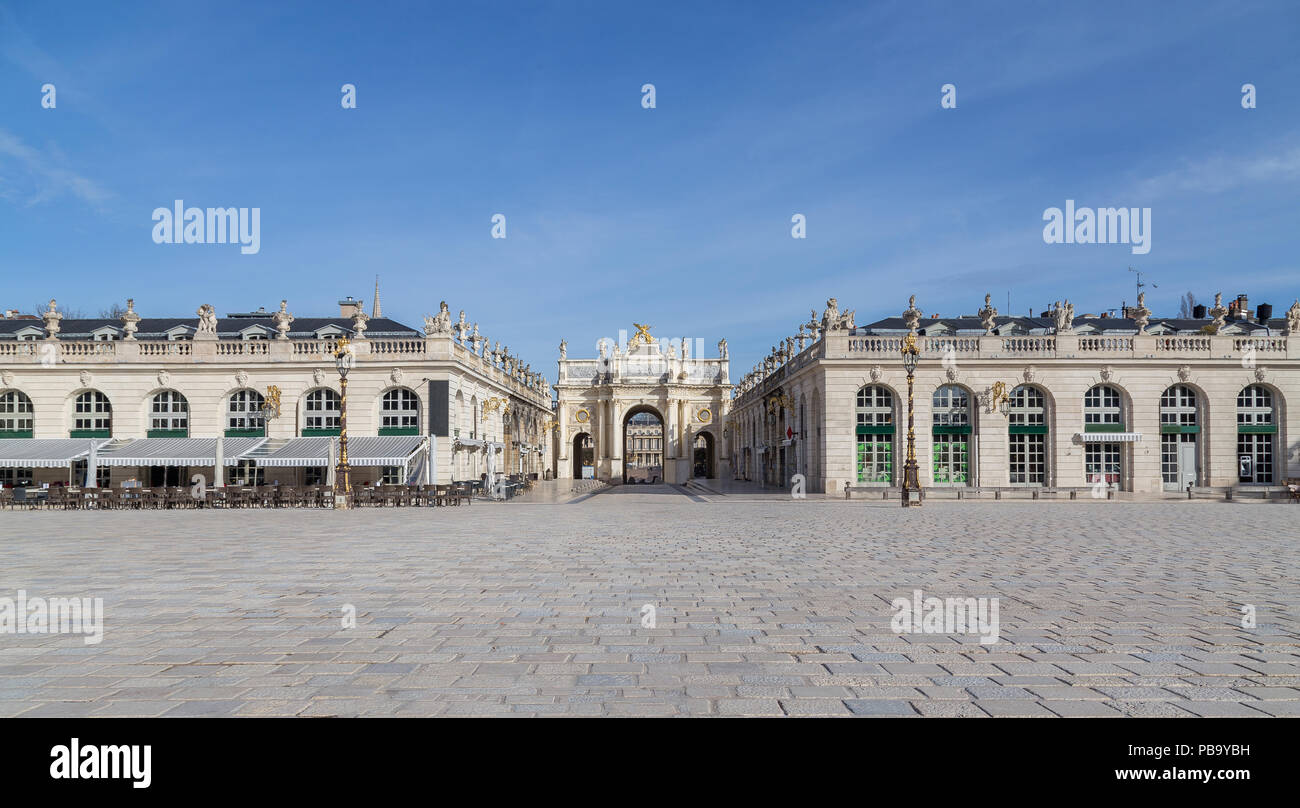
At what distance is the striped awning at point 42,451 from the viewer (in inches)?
1342

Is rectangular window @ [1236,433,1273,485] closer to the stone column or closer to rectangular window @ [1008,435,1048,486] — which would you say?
the stone column

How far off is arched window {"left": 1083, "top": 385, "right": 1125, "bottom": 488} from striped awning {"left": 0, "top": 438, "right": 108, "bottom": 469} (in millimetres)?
44479

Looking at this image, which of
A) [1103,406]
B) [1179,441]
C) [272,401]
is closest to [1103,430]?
[1103,406]

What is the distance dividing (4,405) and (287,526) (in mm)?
28548

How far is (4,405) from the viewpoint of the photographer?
3844cm

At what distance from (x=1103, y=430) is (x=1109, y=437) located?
76 centimetres

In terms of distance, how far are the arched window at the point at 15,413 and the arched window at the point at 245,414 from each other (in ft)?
31.5

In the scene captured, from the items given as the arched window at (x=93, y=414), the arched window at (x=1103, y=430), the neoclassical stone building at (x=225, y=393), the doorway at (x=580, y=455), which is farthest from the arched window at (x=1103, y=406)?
the doorway at (x=580, y=455)

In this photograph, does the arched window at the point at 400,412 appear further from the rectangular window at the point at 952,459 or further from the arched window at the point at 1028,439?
the arched window at the point at 1028,439

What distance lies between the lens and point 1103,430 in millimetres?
38094

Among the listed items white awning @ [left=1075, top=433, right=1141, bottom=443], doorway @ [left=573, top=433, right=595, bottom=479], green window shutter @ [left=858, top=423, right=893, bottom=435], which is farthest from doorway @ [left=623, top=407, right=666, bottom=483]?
white awning @ [left=1075, top=433, right=1141, bottom=443]
